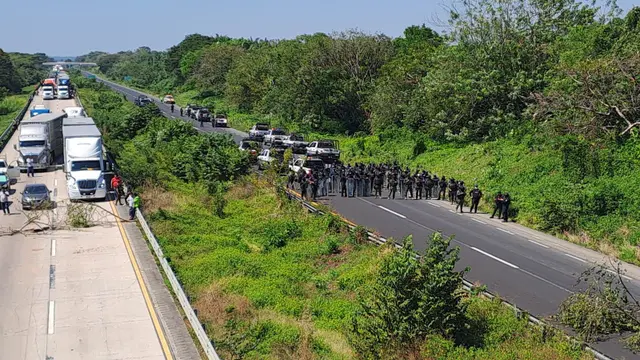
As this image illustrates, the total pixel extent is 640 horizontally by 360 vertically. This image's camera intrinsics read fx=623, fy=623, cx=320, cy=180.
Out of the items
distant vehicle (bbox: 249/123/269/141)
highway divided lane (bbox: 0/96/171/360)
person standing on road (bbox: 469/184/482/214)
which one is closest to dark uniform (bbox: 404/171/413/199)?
person standing on road (bbox: 469/184/482/214)

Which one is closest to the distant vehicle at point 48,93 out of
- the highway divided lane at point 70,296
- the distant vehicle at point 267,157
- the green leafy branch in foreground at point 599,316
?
the distant vehicle at point 267,157

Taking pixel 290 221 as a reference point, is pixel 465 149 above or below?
above

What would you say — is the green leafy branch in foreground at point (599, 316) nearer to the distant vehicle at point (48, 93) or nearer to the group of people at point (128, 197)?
the group of people at point (128, 197)

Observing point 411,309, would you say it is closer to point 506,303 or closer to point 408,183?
point 506,303

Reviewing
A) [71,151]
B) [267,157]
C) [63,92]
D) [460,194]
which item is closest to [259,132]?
[267,157]

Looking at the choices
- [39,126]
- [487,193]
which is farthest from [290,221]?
[39,126]

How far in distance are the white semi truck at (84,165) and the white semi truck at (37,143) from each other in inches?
269

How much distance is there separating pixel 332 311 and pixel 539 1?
99.0 ft

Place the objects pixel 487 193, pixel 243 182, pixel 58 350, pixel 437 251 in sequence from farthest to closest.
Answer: pixel 243 182 → pixel 487 193 → pixel 437 251 → pixel 58 350

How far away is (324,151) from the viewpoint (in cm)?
4153

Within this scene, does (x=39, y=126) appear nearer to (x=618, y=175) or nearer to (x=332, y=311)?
(x=332, y=311)

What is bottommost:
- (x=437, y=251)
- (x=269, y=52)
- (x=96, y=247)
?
(x=96, y=247)

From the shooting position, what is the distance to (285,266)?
880 inches

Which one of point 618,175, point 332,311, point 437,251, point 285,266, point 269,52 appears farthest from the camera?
point 269,52
